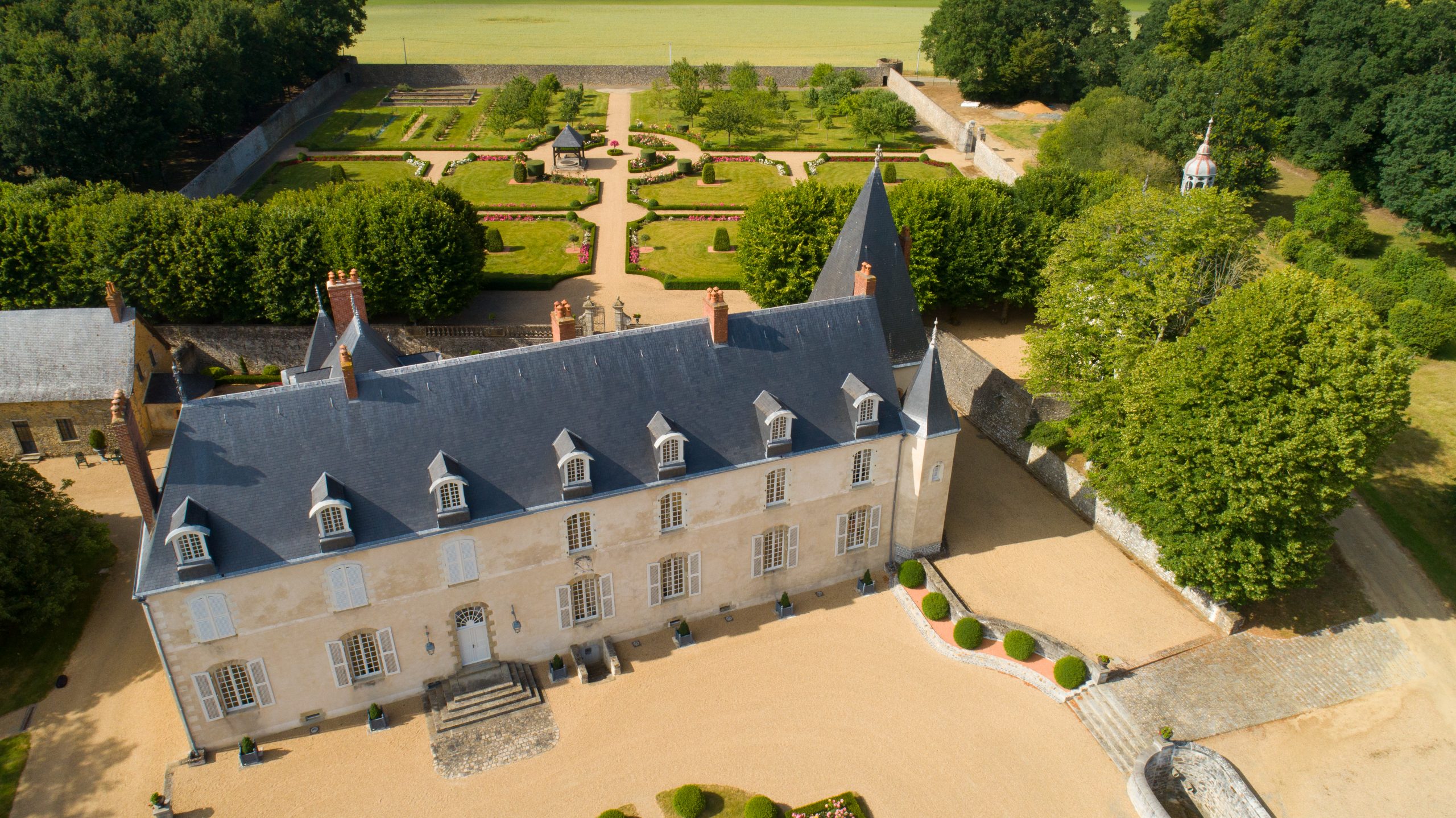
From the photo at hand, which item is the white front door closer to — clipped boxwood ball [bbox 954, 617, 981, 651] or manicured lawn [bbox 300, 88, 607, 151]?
clipped boxwood ball [bbox 954, 617, 981, 651]

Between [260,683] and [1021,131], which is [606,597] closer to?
[260,683]

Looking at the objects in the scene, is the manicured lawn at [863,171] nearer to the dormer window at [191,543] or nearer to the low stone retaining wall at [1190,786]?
the low stone retaining wall at [1190,786]

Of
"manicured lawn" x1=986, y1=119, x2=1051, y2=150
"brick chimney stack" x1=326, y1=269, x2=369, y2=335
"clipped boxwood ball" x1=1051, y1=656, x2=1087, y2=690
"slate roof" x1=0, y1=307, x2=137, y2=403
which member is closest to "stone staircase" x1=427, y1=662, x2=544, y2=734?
"brick chimney stack" x1=326, y1=269, x2=369, y2=335

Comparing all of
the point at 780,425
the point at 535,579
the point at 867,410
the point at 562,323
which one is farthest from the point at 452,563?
the point at 867,410

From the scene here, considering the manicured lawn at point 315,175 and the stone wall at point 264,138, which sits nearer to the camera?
the stone wall at point 264,138

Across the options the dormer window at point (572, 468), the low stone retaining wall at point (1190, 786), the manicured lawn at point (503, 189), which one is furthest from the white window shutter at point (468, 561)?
the manicured lawn at point (503, 189)

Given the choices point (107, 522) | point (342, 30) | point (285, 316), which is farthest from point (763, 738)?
point (342, 30)

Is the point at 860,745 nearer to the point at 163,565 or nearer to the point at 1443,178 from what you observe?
the point at 163,565
